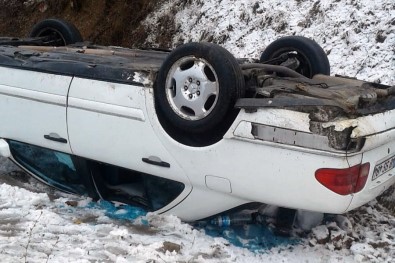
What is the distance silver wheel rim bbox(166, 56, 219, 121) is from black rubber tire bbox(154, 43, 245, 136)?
0.02 metres

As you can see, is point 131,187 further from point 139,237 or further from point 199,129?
point 199,129

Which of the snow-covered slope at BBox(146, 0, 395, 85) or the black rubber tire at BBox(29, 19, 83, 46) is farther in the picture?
the snow-covered slope at BBox(146, 0, 395, 85)

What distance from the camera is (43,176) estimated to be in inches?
186

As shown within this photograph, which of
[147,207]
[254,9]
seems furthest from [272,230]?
[254,9]

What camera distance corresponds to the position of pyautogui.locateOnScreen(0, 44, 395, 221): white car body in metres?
3.29

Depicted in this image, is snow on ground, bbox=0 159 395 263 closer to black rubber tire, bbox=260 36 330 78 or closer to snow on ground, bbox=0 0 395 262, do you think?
snow on ground, bbox=0 0 395 262

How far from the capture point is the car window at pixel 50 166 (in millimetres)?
4477

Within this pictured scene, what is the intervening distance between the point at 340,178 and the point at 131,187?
1877 millimetres

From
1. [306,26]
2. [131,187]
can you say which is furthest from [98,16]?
[131,187]

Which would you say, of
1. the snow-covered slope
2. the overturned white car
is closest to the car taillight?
the overturned white car

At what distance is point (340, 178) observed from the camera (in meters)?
3.25

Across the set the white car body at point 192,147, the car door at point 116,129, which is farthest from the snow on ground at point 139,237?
the car door at point 116,129

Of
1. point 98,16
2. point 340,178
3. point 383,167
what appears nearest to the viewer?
point 340,178

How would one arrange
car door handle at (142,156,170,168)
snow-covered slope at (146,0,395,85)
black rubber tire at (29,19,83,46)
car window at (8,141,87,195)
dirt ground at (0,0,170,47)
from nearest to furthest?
car door handle at (142,156,170,168) < car window at (8,141,87,195) < black rubber tire at (29,19,83,46) < snow-covered slope at (146,0,395,85) < dirt ground at (0,0,170,47)
